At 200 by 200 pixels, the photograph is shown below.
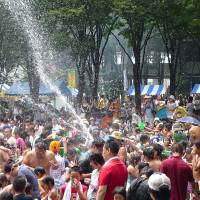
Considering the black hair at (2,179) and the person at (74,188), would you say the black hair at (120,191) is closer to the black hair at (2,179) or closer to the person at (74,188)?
the person at (74,188)

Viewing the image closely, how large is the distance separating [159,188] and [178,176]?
2537mm

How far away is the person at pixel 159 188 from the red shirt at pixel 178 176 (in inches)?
90.5

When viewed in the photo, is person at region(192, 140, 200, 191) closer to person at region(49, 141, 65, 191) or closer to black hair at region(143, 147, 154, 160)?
black hair at region(143, 147, 154, 160)

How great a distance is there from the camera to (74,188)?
11211 millimetres

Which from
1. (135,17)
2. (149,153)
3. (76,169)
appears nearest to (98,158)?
(76,169)

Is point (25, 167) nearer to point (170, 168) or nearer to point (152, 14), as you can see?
point (170, 168)

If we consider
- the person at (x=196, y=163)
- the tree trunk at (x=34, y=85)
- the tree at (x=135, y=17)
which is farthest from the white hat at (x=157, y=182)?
the tree trunk at (x=34, y=85)

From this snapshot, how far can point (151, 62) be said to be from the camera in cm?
6919

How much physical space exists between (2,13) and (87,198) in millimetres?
38655

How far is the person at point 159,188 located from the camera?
8078 mm

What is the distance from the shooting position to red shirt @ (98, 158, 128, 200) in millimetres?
10023

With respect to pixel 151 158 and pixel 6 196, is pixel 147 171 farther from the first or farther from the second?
pixel 6 196

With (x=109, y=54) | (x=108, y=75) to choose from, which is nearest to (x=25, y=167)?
(x=108, y=75)

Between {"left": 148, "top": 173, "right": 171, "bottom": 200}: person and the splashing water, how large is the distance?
32970 mm
